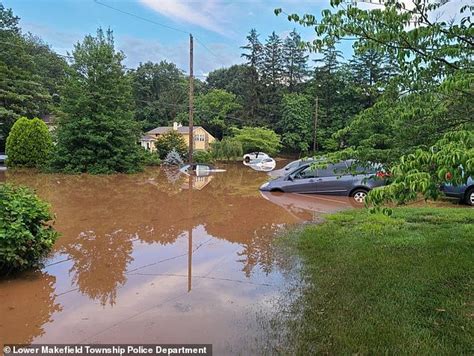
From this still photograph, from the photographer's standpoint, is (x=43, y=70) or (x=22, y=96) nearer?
(x=22, y=96)

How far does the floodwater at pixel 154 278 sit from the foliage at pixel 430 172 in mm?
1878

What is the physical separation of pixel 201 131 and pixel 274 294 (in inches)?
1668

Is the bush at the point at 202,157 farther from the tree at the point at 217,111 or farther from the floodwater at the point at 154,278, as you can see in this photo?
the floodwater at the point at 154,278

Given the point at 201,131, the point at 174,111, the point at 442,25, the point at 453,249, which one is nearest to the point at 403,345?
the point at 442,25

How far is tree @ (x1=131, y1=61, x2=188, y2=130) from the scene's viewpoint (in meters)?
52.7

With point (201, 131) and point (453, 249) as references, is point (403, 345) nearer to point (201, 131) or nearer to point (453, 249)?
point (453, 249)

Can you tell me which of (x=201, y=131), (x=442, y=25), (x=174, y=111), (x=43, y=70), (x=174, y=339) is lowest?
(x=174, y=339)

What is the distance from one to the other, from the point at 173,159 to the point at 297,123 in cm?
2118

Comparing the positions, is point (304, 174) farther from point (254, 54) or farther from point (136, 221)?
point (254, 54)

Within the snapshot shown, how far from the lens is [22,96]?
31078 millimetres

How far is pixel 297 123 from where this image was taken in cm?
4653

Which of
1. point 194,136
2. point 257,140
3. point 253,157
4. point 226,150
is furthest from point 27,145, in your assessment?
point 194,136

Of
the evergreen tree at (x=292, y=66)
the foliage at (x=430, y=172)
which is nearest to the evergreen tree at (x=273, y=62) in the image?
the evergreen tree at (x=292, y=66)

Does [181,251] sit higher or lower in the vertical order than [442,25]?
lower
